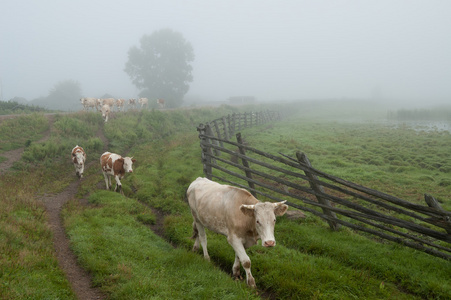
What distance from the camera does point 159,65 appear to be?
56.5 meters

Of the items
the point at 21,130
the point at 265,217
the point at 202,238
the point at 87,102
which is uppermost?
the point at 87,102

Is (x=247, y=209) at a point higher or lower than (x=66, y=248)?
higher

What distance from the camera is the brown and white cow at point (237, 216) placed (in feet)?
15.9

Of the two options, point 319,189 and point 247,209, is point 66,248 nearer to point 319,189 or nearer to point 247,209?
point 247,209

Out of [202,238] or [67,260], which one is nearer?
[67,260]

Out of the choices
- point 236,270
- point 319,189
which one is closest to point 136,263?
point 236,270

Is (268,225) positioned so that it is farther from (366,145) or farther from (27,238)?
(366,145)

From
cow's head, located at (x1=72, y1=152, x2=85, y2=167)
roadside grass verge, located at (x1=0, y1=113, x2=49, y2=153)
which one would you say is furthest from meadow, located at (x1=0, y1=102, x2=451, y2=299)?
roadside grass verge, located at (x1=0, y1=113, x2=49, y2=153)

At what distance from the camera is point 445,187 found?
10.8 meters

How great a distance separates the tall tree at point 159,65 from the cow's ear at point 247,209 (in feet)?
172

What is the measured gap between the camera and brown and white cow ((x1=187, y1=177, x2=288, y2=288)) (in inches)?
191

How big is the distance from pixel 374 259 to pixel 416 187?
6.72m

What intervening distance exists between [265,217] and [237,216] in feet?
2.43

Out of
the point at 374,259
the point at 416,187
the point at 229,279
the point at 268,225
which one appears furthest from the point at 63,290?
the point at 416,187
